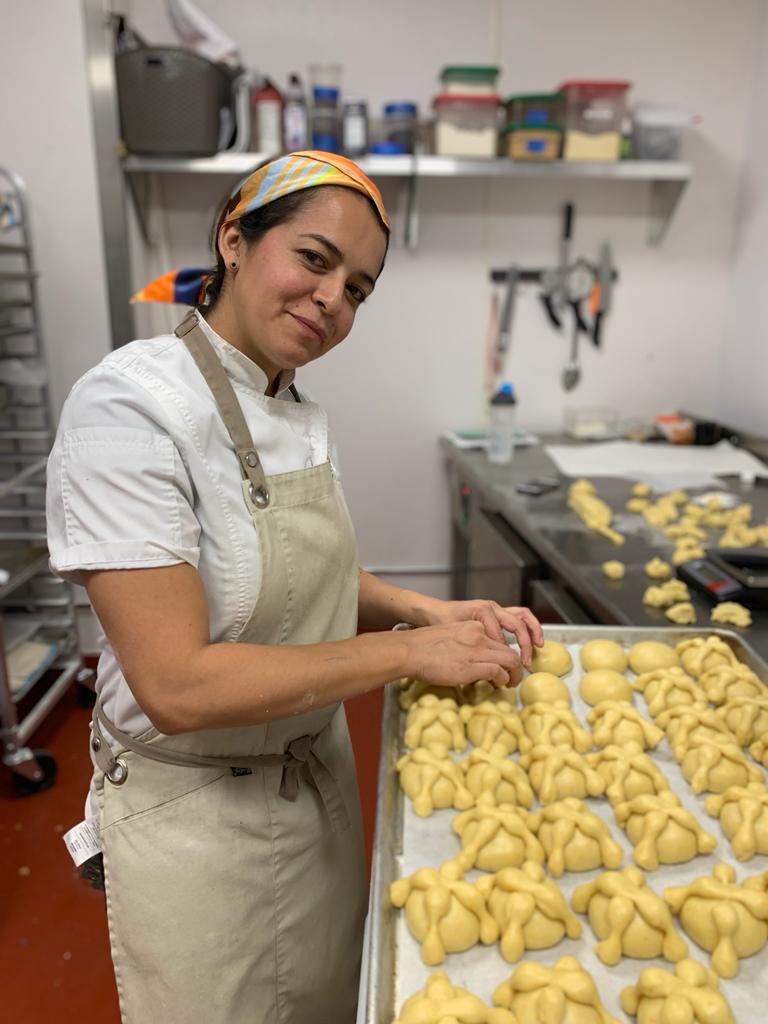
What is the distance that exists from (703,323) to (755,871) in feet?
9.40

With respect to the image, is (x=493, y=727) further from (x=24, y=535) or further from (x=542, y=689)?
(x=24, y=535)

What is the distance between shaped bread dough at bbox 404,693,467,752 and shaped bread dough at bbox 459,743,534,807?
51 millimetres

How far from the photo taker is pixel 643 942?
0.78m

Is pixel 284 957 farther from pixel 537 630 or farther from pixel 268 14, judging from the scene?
pixel 268 14

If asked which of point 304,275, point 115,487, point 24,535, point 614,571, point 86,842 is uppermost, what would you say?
point 304,275

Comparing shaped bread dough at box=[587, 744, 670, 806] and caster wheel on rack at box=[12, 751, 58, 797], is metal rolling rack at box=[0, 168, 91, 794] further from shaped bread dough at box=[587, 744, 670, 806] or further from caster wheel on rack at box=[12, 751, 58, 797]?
shaped bread dough at box=[587, 744, 670, 806]

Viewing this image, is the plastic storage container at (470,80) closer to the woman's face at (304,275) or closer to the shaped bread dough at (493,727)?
the woman's face at (304,275)

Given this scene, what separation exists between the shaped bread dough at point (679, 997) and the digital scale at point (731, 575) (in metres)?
0.89

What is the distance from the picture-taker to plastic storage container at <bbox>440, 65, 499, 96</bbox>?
105 inches

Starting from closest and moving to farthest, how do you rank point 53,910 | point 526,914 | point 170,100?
point 526,914 < point 53,910 < point 170,100

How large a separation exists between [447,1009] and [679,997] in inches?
8.2

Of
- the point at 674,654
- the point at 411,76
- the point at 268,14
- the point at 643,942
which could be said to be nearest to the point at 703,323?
the point at 411,76

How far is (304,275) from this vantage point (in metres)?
0.90

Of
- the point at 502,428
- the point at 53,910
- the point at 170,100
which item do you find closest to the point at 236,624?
the point at 53,910
